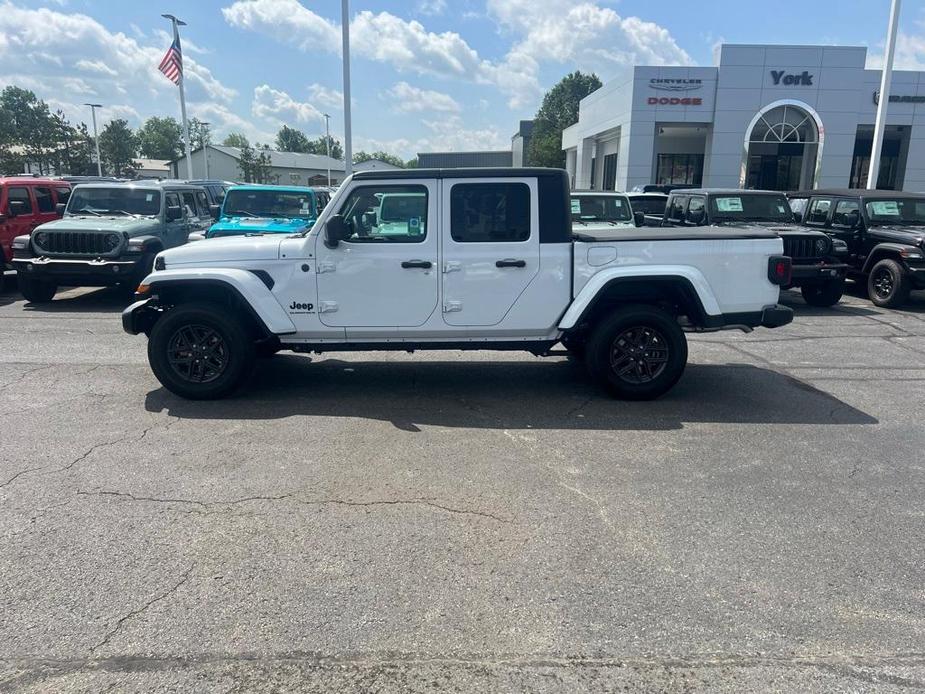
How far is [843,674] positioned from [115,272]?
418 inches

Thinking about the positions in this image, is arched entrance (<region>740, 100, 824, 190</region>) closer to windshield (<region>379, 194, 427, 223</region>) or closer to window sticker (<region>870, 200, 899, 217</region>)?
window sticker (<region>870, 200, 899, 217</region>)

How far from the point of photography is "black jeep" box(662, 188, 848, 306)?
1089 centimetres

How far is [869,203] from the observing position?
486 inches

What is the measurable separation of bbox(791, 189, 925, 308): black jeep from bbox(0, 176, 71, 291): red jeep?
45.7ft

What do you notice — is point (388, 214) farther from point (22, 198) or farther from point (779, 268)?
point (22, 198)

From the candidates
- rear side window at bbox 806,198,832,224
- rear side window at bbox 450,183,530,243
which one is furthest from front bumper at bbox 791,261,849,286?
rear side window at bbox 450,183,530,243

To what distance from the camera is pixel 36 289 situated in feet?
36.7

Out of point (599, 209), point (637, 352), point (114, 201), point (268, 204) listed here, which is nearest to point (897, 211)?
point (599, 209)

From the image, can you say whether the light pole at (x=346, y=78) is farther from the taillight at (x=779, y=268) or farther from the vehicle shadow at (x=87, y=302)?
the taillight at (x=779, y=268)

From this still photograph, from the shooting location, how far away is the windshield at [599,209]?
40.1 feet

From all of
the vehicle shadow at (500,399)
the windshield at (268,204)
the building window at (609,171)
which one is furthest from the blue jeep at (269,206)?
the building window at (609,171)

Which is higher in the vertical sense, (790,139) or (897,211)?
(790,139)

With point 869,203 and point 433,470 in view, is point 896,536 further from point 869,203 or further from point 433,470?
point 869,203

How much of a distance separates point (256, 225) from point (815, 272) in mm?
9157
